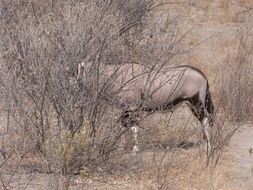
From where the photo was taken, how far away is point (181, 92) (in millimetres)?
9164

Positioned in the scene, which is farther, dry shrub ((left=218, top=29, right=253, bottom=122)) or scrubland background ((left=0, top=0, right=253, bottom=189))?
dry shrub ((left=218, top=29, right=253, bottom=122))

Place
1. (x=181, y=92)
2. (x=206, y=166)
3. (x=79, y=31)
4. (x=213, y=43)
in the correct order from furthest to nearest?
1. (x=213, y=43)
2. (x=181, y=92)
3. (x=206, y=166)
4. (x=79, y=31)

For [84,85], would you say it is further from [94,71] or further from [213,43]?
[213,43]

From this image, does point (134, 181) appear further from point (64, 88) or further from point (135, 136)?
point (64, 88)

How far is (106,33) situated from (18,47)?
1545mm

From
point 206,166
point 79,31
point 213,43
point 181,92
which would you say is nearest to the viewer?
point 79,31

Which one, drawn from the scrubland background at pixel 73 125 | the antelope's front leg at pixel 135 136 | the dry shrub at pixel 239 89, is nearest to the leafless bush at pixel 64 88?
the scrubland background at pixel 73 125

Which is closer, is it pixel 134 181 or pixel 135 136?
pixel 134 181

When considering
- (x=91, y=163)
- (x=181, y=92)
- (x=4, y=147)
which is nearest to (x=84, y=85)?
(x=91, y=163)

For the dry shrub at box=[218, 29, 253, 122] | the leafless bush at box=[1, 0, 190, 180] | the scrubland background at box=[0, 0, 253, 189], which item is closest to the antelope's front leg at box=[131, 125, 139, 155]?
the scrubland background at box=[0, 0, 253, 189]

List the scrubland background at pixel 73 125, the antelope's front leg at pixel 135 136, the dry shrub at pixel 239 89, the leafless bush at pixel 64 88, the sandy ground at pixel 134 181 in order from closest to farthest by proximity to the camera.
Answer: the sandy ground at pixel 134 181 → the scrubland background at pixel 73 125 → the leafless bush at pixel 64 88 → the antelope's front leg at pixel 135 136 → the dry shrub at pixel 239 89

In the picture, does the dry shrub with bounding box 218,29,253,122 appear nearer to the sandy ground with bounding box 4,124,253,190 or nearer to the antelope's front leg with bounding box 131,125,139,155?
the sandy ground with bounding box 4,124,253,190

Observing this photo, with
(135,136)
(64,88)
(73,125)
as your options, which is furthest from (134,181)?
(64,88)

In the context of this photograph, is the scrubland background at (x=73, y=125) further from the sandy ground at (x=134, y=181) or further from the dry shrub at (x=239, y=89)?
the dry shrub at (x=239, y=89)
